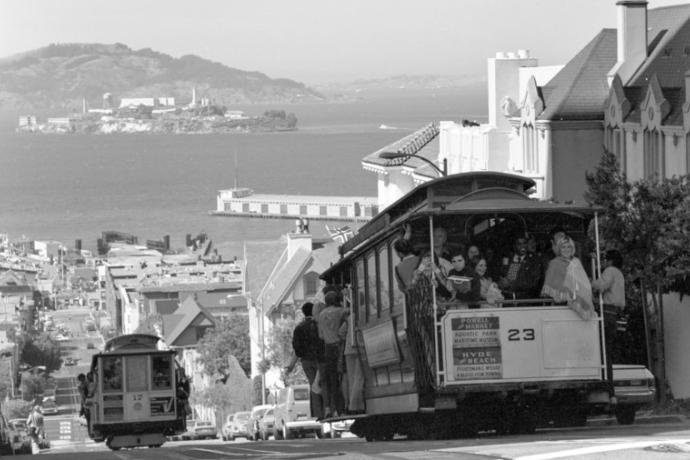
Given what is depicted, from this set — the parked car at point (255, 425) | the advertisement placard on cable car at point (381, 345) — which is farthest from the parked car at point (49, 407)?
the advertisement placard on cable car at point (381, 345)

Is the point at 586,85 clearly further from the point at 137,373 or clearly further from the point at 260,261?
the point at 260,261

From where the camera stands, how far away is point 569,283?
2152cm

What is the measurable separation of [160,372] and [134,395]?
94cm

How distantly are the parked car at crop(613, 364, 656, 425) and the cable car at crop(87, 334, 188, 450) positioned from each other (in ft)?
56.3

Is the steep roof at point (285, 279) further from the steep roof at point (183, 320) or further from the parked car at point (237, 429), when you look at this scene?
the steep roof at point (183, 320)

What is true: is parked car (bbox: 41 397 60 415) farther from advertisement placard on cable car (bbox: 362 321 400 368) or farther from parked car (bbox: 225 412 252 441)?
advertisement placard on cable car (bbox: 362 321 400 368)

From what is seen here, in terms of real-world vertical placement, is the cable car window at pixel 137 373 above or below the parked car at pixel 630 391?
above

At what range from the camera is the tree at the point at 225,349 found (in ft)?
324

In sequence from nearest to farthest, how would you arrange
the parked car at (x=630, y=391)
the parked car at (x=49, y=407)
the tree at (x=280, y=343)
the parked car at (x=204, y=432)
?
the parked car at (x=630, y=391), the parked car at (x=204, y=432), the tree at (x=280, y=343), the parked car at (x=49, y=407)

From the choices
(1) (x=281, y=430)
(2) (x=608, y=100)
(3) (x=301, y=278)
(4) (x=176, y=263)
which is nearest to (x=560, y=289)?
(1) (x=281, y=430)

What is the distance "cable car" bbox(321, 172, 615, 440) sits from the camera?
70.6ft

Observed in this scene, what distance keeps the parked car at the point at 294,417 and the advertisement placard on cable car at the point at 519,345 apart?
64.4 ft

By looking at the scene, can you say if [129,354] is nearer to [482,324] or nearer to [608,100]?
[608,100]

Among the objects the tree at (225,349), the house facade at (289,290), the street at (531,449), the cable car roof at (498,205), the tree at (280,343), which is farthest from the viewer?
the tree at (225,349)
